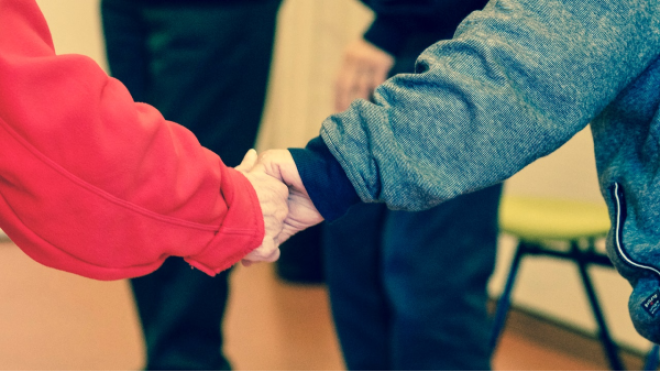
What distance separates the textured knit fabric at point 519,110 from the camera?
0.44 meters

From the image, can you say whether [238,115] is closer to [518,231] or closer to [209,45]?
[209,45]

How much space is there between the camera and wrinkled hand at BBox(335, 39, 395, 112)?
2.67ft

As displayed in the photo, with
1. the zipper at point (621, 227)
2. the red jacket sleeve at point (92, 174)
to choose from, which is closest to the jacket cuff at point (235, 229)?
the red jacket sleeve at point (92, 174)

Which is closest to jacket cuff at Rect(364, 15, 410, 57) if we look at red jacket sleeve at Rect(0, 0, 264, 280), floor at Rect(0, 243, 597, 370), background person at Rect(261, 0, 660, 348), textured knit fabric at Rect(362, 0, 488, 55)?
textured knit fabric at Rect(362, 0, 488, 55)

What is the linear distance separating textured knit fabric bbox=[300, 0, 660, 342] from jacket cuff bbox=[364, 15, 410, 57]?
31 cm

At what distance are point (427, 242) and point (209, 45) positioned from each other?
0.47 m

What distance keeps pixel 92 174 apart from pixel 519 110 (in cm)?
36

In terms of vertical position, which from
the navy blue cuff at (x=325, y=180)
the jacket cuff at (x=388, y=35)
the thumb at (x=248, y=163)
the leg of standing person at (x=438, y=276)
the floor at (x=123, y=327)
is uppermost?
the jacket cuff at (x=388, y=35)

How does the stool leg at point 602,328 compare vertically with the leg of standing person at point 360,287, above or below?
below

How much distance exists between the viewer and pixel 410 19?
0.74 metres

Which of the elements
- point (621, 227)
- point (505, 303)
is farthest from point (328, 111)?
point (621, 227)

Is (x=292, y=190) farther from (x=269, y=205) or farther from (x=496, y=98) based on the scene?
(x=496, y=98)

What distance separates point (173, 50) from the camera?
2.74 ft

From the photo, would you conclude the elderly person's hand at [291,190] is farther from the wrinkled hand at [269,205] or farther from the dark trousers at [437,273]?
the dark trousers at [437,273]
